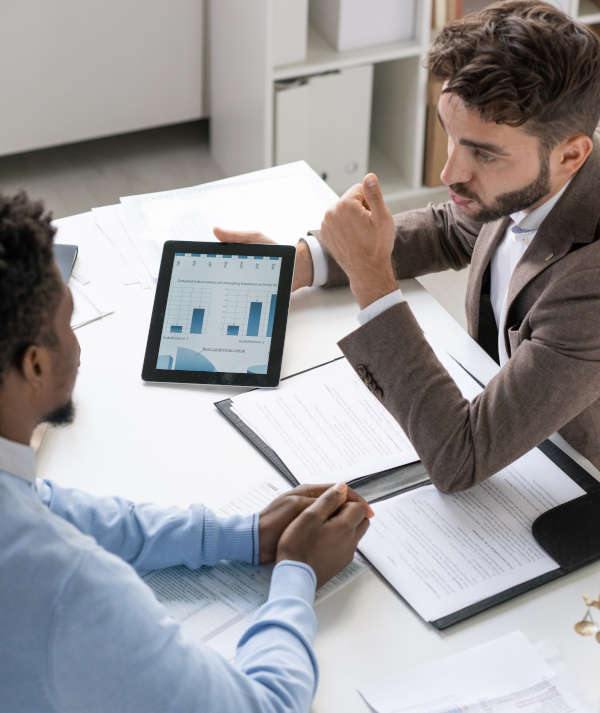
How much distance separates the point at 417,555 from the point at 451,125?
626mm

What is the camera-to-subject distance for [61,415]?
95 centimetres

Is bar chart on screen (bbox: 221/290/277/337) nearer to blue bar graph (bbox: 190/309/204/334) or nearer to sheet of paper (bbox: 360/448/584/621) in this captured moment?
blue bar graph (bbox: 190/309/204/334)

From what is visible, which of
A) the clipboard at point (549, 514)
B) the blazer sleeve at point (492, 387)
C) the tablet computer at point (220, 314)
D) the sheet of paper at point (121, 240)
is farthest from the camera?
the sheet of paper at point (121, 240)

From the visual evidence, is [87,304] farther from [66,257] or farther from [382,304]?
[382,304]

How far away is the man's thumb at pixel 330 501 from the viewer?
3.47 feet

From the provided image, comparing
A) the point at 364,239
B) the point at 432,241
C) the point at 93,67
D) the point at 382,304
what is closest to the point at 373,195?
the point at 364,239

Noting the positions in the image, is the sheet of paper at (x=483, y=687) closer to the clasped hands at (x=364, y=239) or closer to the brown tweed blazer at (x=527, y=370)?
the brown tweed blazer at (x=527, y=370)

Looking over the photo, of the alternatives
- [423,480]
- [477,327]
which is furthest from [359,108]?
[423,480]

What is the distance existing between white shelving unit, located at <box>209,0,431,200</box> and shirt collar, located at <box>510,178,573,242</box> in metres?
1.61

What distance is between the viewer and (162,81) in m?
3.29

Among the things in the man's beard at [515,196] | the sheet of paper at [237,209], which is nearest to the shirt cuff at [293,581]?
the man's beard at [515,196]

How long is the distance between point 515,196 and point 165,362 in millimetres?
594

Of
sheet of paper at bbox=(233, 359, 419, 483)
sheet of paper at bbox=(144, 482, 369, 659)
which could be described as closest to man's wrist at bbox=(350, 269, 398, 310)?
sheet of paper at bbox=(233, 359, 419, 483)

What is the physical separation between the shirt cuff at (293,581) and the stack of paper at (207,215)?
72 centimetres
